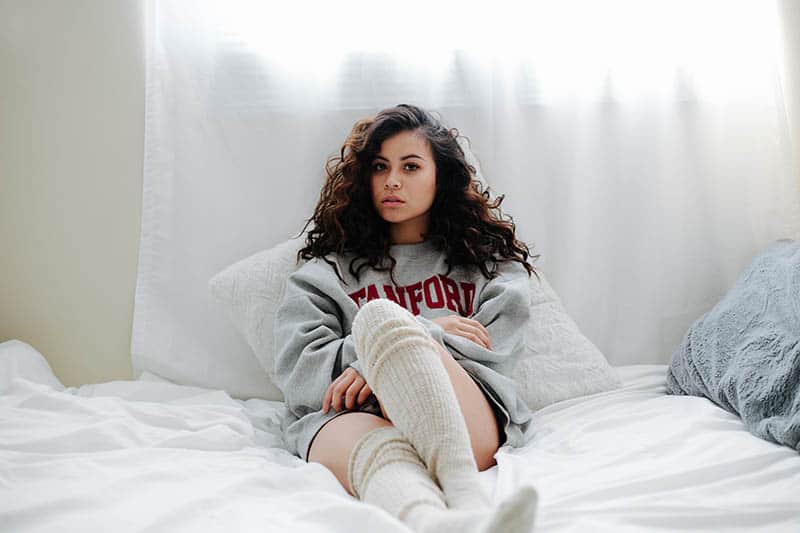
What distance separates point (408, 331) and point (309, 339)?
1.06 ft

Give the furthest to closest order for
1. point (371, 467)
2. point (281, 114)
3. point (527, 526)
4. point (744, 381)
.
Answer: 1. point (281, 114)
2. point (744, 381)
3. point (371, 467)
4. point (527, 526)

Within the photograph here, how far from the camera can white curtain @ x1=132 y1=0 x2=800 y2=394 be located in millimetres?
1636

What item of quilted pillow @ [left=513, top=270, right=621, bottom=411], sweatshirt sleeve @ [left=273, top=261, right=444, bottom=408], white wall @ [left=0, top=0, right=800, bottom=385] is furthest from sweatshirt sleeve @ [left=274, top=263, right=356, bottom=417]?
white wall @ [left=0, top=0, right=800, bottom=385]

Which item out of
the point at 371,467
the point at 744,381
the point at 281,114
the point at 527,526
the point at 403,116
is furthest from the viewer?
the point at 281,114

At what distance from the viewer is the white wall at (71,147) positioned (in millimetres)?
1669

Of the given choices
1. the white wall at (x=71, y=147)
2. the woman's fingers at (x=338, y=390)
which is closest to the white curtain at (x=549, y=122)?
the white wall at (x=71, y=147)

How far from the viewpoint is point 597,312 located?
1.67 metres

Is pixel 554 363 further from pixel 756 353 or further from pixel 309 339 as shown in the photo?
pixel 309 339

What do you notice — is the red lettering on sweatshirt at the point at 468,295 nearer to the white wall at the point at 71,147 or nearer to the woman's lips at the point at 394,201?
the woman's lips at the point at 394,201

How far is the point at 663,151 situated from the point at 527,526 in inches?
48.4

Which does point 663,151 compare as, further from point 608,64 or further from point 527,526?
point 527,526

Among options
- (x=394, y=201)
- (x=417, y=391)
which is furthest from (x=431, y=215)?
(x=417, y=391)

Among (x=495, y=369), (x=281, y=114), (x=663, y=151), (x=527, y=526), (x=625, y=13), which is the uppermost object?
(x=625, y=13)

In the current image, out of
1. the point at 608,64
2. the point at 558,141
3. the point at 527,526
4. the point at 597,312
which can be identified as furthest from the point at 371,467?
the point at 608,64
